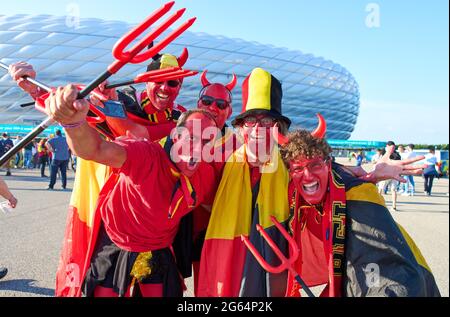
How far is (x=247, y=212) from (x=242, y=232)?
4.6 inches

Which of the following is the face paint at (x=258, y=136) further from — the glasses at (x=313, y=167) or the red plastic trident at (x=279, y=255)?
the red plastic trident at (x=279, y=255)

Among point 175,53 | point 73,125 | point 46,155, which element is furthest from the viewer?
point 175,53

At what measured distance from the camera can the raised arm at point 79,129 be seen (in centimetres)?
129

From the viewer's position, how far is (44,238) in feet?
16.7

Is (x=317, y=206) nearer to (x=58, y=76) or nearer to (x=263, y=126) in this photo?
→ (x=263, y=126)

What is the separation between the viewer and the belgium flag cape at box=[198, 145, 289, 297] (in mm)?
1901

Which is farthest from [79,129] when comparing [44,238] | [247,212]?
[44,238]

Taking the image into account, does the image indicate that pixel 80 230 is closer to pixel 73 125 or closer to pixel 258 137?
pixel 73 125

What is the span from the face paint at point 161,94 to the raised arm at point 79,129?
38.5 inches

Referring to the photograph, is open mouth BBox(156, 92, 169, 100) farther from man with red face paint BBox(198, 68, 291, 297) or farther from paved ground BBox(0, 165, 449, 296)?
paved ground BBox(0, 165, 449, 296)

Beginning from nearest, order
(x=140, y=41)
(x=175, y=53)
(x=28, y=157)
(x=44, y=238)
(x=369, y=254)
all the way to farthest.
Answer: (x=140, y=41)
(x=369, y=254)
(x=44, y=238)
(x=28, y=157)
(x=175, y=53)

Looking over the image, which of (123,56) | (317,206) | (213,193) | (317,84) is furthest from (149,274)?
(317,84)

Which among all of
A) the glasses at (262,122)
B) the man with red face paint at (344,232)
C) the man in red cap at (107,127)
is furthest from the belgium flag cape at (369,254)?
the man in red cap at (107,127)
